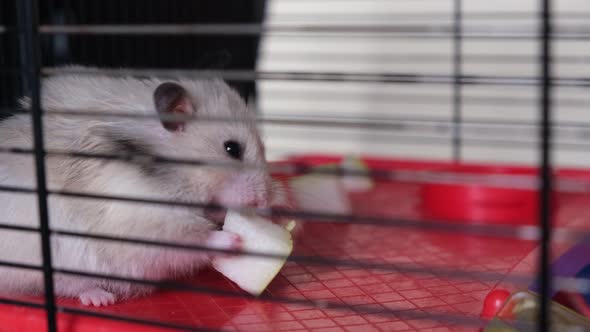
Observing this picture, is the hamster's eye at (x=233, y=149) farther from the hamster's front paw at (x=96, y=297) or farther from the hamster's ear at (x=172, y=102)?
the hamster's front paw at (x=96, y=297)

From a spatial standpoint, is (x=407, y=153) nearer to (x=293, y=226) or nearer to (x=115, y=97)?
(x=293, y=226)

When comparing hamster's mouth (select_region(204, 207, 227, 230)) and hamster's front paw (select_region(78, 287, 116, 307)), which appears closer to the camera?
hamster's front paw (select_region(78, 287, 116, 307))

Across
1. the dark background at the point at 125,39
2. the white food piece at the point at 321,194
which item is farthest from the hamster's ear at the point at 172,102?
the white food piece at the point at 321,194

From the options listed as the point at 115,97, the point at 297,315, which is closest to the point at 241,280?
the point at 297,315

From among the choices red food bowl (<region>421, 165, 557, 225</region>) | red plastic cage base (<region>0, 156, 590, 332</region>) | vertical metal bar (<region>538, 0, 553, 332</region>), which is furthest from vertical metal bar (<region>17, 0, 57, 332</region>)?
red food bowl (<region>421, 165, 557, 225</region>)

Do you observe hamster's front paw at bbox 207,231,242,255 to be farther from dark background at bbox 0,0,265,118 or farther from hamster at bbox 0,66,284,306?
dark background at bbox 0,0,265,118

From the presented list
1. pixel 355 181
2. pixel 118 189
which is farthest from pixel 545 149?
pixel 355 181
